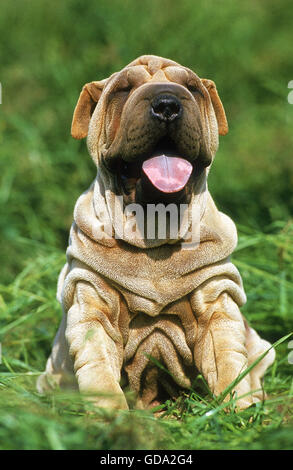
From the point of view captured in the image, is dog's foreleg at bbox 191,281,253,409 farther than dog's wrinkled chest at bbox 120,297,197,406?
No

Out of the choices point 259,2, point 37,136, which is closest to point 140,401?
point 37,136

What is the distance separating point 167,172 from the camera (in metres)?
3.04

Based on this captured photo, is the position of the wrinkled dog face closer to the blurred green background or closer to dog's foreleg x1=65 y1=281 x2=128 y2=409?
dog's foreleg x1=65 y1=281 x2=128 y2=409

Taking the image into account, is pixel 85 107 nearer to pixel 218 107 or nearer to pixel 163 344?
pixel 218 107

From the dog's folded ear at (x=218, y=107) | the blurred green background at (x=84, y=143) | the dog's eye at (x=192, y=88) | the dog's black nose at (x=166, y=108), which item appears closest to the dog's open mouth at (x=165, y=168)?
the dog's black nose at (x=166, y=108)

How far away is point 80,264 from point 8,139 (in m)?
3.38

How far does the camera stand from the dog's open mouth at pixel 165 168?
302cm

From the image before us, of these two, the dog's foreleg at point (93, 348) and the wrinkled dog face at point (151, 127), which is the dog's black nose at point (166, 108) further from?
the dog's foreleg at point (93, 348)

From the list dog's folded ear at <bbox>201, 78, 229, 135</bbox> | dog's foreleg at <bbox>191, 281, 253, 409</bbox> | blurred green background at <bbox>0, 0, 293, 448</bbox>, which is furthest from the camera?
blurred green background at <bbox>0, 0, 293, 448</bbox>

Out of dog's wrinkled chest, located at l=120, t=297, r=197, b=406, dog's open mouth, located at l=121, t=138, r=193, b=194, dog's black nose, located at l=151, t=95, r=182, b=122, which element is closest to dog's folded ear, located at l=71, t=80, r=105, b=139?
dog's open mouth, located at l=121, t=138, r=193, b=194

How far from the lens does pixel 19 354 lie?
4258 mm

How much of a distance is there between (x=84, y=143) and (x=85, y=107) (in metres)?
2.96

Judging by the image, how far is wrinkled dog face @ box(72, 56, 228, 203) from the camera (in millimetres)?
2990

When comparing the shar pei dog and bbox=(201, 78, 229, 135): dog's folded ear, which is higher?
bbox=(201, 78, 229, 135): dog's folded ear
